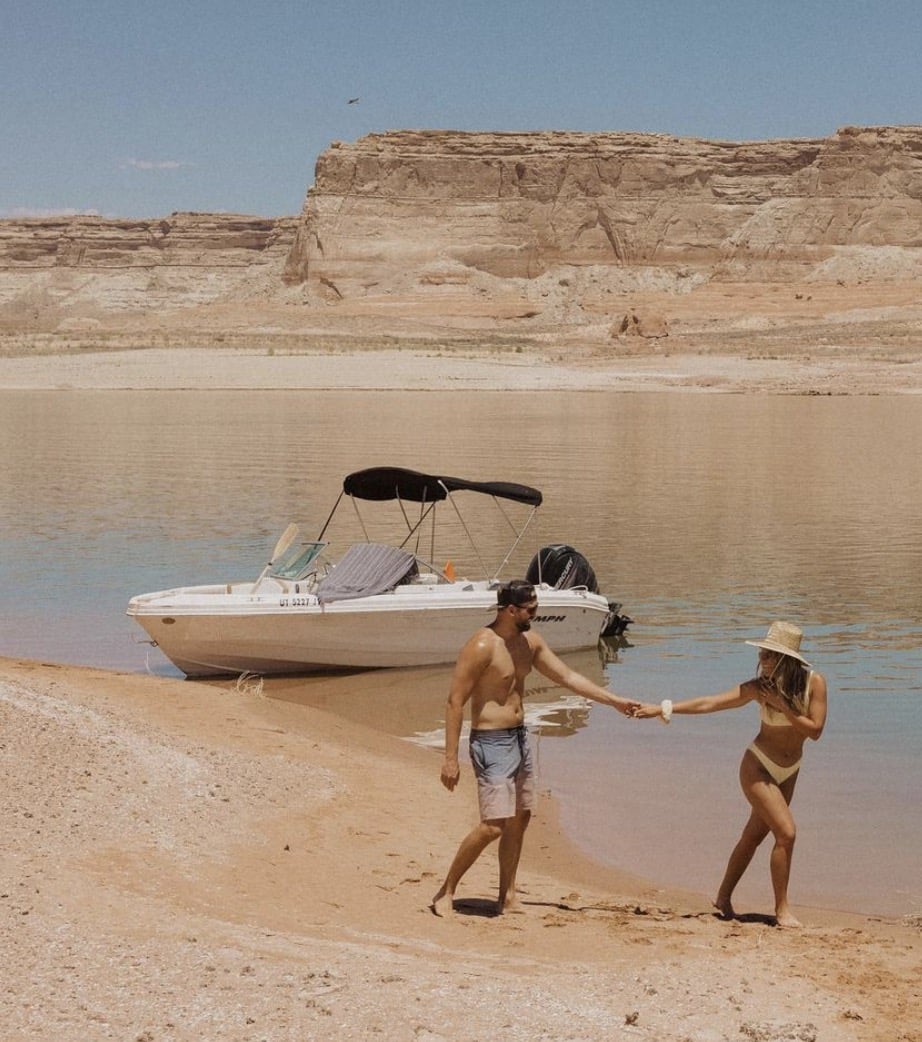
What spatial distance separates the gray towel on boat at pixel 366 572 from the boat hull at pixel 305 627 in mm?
115

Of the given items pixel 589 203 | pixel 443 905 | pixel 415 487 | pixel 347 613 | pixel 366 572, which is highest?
pixel 589 203

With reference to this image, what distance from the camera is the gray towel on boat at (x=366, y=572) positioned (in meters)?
14.0

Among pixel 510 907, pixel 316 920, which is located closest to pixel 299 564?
pixel 510 907

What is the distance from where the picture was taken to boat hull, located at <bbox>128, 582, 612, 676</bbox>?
13.4m

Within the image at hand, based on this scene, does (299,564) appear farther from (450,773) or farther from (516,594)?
(516,594)

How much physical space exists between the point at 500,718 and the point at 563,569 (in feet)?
28.7

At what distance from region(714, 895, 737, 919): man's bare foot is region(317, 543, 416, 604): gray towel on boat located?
6.93m

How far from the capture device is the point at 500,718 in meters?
6.94

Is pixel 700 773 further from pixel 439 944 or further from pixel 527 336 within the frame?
pixel 527 336

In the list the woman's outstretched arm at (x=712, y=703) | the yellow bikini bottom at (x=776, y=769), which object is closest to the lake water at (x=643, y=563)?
the yellow bikini bottom at (x=776, y=769)

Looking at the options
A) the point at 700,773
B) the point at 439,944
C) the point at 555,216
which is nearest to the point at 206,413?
the point at 700,773

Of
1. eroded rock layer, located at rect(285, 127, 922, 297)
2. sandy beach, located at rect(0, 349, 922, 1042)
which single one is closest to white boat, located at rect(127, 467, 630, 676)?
sandy beach, located at rect(0, 349, 922, 1042)

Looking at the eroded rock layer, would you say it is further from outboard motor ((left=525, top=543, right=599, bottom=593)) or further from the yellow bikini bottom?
the yellow bikini bottom

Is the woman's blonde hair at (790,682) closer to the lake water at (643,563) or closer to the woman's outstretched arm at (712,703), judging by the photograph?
the woman's outstretched arm at (712,703)
